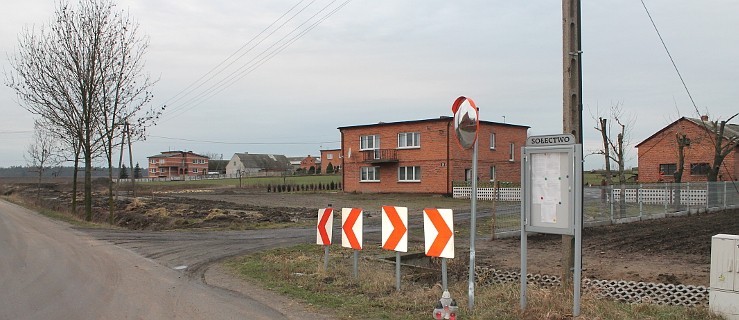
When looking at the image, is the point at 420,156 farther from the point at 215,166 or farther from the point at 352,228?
the point at 215,166

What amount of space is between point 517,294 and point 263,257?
6.42 meters

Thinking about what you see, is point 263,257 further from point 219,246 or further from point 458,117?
point 458,117

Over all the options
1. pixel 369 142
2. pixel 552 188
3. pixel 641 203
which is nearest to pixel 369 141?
pixel 369 142

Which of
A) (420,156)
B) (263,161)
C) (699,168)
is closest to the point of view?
(699,168)

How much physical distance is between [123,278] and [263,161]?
134 m

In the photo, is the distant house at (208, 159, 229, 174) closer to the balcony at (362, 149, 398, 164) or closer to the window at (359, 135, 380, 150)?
the window at (359, 135, 380, 150)

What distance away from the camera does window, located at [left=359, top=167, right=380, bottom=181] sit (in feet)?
155

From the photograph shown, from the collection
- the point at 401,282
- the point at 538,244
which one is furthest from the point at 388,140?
the point at 401,282

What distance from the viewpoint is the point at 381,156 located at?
46.0 meters

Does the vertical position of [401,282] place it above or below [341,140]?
below

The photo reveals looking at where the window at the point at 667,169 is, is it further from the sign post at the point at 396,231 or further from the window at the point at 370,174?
→ the sign post at the point at 396,231

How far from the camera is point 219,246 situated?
1471cm

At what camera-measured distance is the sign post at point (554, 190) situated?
6.21 meters

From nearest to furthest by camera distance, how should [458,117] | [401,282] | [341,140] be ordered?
[458,117]
[401,282]
[341,140]
